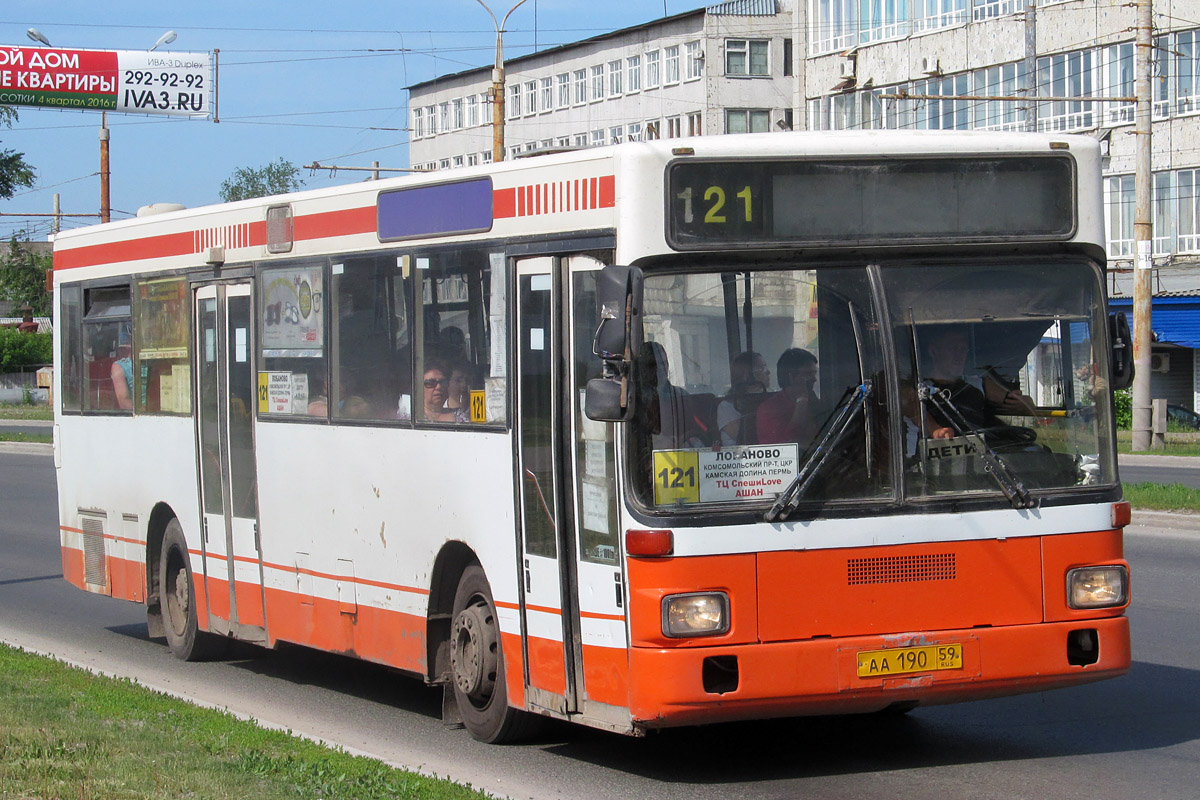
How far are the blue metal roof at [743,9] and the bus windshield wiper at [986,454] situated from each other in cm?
6617

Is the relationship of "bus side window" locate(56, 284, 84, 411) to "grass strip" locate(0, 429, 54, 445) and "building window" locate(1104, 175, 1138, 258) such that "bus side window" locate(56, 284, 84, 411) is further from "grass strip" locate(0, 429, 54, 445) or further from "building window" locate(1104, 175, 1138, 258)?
"building window" locate(1104, 175, 1138, 258)

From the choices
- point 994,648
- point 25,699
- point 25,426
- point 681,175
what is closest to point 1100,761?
point 994,648

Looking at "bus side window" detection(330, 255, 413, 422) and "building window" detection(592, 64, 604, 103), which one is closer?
"bus side window" detection(330, 255, 413, 422)

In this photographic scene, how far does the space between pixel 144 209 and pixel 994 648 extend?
8.49 meters

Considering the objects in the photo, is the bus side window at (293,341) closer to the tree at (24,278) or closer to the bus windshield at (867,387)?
the bus windshield at (867,387)

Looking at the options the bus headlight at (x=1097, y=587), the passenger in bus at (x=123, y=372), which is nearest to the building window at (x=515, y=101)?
the passenger in bus at (x=123, y=372)

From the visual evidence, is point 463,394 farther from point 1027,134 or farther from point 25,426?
point 25,426

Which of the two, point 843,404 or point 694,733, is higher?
point 843,404

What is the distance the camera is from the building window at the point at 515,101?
276ft

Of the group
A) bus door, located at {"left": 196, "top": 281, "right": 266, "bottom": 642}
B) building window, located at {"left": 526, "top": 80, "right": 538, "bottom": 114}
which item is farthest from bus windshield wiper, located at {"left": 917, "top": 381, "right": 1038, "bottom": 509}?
building window, located at {"left": 526, "top": 80, "right": 538, "bottom": 114}

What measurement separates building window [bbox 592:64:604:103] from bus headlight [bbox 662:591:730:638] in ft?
237

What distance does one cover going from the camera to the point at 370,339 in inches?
376

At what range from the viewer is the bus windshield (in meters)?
7.12

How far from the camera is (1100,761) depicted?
7688mm
